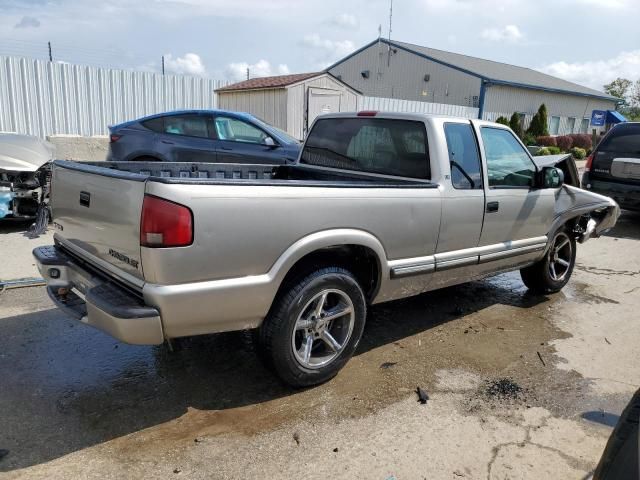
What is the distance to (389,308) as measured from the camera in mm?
5105

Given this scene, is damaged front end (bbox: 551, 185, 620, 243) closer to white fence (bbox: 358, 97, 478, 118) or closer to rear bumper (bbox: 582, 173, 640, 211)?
rear bumper (bbox: 582, 173, 640, 211)

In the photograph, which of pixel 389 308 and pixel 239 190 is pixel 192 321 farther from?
pixel 389 308

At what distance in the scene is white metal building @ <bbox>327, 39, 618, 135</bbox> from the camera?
1166 inches

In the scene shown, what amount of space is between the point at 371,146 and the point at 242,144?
16.1 ft

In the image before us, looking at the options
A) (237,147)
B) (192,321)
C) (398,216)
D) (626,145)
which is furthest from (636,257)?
(192,321)

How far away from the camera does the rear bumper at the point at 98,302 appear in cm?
268

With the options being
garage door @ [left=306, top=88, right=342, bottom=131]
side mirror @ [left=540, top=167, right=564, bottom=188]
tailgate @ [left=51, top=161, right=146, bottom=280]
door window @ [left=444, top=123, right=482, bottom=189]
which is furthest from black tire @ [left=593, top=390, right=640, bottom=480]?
garage door @ [left=306, top=88, right=342, bottom=131]

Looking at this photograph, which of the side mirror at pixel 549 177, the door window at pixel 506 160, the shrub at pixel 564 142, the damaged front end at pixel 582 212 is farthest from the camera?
the shrub at pixel 564 142

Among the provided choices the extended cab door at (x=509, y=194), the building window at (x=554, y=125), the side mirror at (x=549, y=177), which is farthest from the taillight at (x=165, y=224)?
the building window at (x=554, y=125)

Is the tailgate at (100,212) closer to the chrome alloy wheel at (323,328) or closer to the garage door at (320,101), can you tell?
the chrome alloy wheel at (323,328)

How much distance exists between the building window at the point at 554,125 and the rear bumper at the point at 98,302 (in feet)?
120

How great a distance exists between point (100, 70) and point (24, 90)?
64.5 inches

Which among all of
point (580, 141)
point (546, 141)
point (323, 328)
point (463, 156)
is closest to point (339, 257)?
point (323, 328)

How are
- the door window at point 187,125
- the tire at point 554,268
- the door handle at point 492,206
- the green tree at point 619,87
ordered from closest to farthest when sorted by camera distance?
the door handle at point 492,206 → the tire at point 554,268 → the door window at point 187,125 → the green tree at point 619,87
